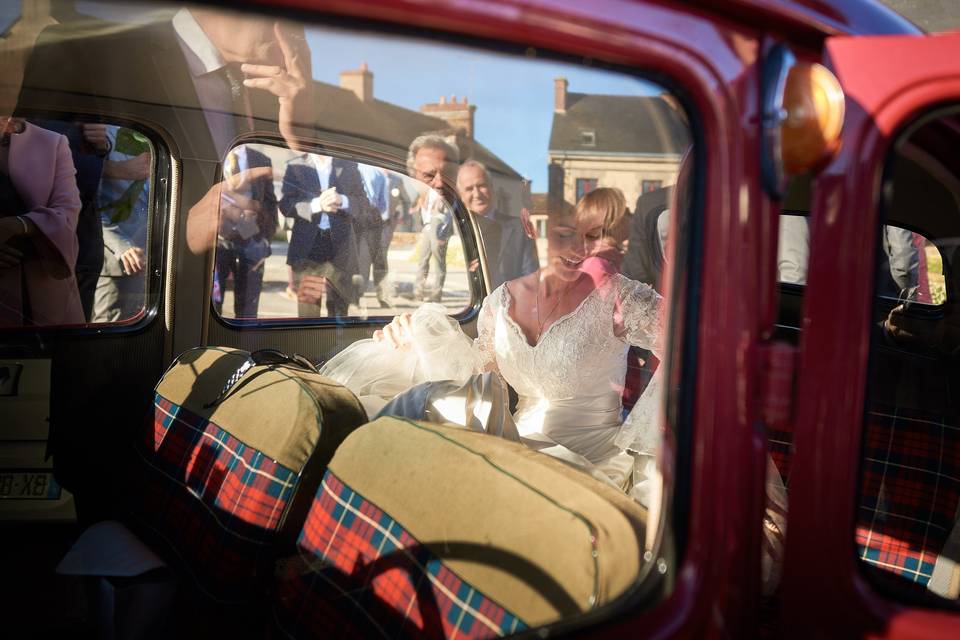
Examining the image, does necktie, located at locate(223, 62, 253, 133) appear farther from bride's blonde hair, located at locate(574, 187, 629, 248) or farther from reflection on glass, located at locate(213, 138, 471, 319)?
bride's blonde hair, located at locate(574, 187, 629, 248)

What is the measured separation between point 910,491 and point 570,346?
3.21ft

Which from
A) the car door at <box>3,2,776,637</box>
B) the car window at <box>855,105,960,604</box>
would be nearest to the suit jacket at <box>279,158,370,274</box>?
the car door at <box>3,2,776,637</box>

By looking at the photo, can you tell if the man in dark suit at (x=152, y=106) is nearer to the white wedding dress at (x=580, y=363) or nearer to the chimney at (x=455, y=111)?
the chimney at (x=455, y=111)

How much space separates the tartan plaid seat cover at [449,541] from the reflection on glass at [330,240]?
813 millimetres

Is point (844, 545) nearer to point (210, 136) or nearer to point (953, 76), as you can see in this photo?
point (953, 76)

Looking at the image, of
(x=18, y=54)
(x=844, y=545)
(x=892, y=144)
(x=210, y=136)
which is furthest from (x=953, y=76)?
(x=210, y=136)

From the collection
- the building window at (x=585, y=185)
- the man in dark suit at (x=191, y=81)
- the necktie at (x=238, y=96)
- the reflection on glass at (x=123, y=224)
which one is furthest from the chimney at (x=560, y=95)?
the reflection on glass at (x=123, y=224)

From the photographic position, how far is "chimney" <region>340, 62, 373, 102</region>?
116 centimetres

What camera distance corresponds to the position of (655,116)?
0.92 meters

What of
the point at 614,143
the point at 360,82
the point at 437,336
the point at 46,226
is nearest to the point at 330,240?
the point at 437,336

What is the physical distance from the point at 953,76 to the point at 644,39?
0.41m

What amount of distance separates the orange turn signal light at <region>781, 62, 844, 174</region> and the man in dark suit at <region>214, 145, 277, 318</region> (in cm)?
185

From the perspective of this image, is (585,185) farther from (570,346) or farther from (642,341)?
(570,346)

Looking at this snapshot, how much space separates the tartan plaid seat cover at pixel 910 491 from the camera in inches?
69.6
